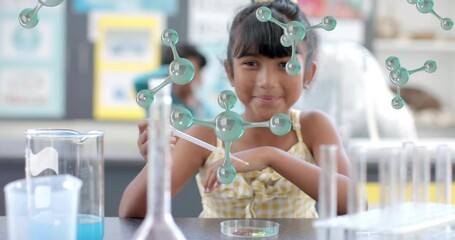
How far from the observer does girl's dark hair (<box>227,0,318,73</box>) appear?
1.26 metres

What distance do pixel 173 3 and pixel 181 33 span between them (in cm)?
19

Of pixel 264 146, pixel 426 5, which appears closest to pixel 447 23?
pixel 426 5

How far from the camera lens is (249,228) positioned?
1.07 meters

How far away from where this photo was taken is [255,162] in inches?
45.6

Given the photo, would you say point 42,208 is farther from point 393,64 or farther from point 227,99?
point 393,64

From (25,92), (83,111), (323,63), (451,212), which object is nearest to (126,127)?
(83,111)

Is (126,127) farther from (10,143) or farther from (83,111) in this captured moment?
(10,143)

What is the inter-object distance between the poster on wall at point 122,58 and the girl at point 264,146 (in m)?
2.89

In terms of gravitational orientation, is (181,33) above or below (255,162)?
above

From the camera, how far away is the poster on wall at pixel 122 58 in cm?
429

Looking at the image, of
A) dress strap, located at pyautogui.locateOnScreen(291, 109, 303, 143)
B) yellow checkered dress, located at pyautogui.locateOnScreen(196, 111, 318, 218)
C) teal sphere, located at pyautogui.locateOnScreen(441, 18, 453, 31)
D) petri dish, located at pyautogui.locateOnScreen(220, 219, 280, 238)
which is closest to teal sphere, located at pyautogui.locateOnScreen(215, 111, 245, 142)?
petri dish, located at pyautogui.locateOnScreen(220, 219, 280, 238)

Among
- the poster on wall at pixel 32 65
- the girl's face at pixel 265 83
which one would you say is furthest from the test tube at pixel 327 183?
the poster on wall at pixel 32 65

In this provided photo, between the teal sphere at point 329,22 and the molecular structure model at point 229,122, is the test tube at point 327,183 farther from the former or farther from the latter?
the teal sphere at point 329,22

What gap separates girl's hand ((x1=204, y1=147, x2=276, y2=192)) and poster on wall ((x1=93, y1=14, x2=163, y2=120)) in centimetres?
317
